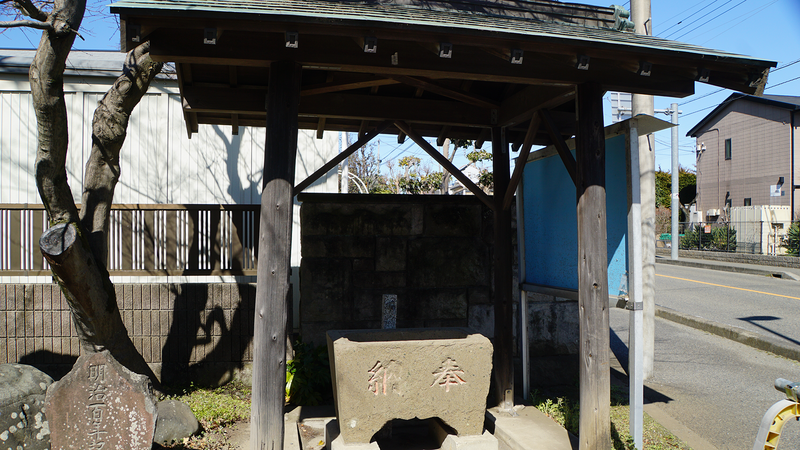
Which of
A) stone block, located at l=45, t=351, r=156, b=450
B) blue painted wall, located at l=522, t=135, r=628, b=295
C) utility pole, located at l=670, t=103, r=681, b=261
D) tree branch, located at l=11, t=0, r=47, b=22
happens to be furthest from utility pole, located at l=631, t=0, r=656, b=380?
utility pole, located at l=670, t=103, r=681, b=261

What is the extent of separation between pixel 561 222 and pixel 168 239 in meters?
4.92

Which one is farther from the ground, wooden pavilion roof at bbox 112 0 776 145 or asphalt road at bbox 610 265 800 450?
wooden pavilion roof at bbox 112 0 776 145

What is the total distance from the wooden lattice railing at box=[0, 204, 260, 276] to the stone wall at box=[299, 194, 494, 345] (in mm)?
899

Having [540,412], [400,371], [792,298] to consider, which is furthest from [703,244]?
[400,371]

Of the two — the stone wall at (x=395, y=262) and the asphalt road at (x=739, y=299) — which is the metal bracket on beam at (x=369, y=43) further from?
the asphalt road at (x=739, y=299)

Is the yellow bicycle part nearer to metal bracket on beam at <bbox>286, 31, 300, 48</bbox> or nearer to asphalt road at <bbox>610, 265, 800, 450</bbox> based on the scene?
asphalt road at <bbox>610, 265, 800, 450</bbox>

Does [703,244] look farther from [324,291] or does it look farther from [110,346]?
[110,346]

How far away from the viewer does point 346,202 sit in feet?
21.9

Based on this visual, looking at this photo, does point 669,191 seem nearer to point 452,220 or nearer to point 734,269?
point 734,269

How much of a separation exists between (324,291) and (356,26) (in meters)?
3.66

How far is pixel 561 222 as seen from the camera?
6074mm

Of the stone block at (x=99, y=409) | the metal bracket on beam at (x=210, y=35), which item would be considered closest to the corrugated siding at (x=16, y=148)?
the stone block at (x=99, y=409)

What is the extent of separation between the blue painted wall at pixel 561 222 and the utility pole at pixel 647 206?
1.88 meters

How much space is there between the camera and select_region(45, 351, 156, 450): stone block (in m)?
3.93
